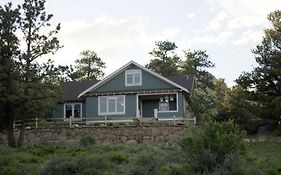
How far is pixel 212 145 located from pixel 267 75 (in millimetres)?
23733

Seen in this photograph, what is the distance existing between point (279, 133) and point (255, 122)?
258 centimetres

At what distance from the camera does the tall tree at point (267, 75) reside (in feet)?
118

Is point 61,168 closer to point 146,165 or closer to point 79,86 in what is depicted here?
point 146,165

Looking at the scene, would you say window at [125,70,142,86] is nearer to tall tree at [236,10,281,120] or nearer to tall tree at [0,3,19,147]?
tall tree at [236,10,281,120]

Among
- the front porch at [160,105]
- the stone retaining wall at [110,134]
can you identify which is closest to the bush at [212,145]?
the stone retaining wall at [110,134]

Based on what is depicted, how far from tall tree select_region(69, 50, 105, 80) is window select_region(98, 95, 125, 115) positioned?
85.5ft

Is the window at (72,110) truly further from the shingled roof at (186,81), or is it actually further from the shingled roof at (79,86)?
the shingled roof at (186,81)

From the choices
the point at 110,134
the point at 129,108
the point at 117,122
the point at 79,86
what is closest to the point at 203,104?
the point at 129,108

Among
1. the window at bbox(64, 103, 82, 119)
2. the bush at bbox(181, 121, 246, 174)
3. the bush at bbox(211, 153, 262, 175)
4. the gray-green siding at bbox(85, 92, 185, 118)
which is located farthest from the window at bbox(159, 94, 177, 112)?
the bush at bbox(211, 153, 262, 175)

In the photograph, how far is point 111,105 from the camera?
37.8 m

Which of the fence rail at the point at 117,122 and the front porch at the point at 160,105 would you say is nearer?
the fence rail at the point at 117,122

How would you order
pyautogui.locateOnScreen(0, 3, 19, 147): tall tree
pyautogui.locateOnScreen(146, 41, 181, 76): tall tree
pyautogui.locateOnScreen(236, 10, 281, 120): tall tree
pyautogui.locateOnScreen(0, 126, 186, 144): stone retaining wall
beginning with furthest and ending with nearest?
1. pyautogui.locateOnScreen(146, 41, 181, 76): tall tree
2. pyautogui.locateOnScreen(236, 10, 281, 120): tall tree
3. pyautogui.locateOnScreen(0, 126, 186, 144): stone retaining wall
4. pyautogui.locateOnScreen(0, 3, 19, 147): tall tree

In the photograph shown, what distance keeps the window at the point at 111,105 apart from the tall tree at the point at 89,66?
85.5 ft

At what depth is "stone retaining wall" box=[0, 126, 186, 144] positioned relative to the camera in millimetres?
31203
